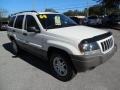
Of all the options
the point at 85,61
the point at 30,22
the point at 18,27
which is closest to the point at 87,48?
the point at 85,61

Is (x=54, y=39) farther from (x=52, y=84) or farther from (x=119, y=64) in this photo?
(x=119, y=64)

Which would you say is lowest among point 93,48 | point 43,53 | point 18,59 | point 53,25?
point 18,59

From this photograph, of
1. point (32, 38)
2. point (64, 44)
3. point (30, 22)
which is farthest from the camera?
point (30, 22)

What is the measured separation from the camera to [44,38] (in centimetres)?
554

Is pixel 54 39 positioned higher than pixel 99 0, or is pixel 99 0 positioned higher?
pixel 99 0

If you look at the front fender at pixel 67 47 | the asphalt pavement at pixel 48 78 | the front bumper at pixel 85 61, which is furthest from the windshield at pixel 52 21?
the front bumper at pixel 85 61

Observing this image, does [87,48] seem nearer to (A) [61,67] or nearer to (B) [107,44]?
(B) [107,44]

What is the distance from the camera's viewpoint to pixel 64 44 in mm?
4770

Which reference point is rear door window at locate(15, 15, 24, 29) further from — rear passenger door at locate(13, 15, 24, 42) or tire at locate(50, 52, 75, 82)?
tire at locate(50, 52, 75, 82)

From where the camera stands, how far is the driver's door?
5867mm

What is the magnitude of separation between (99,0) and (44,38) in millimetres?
22302

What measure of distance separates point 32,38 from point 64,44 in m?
1.79

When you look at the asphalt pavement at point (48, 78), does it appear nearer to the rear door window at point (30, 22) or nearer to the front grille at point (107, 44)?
the front grille at point (107, 44)

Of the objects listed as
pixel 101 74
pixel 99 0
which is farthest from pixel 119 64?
pixel 99 0
